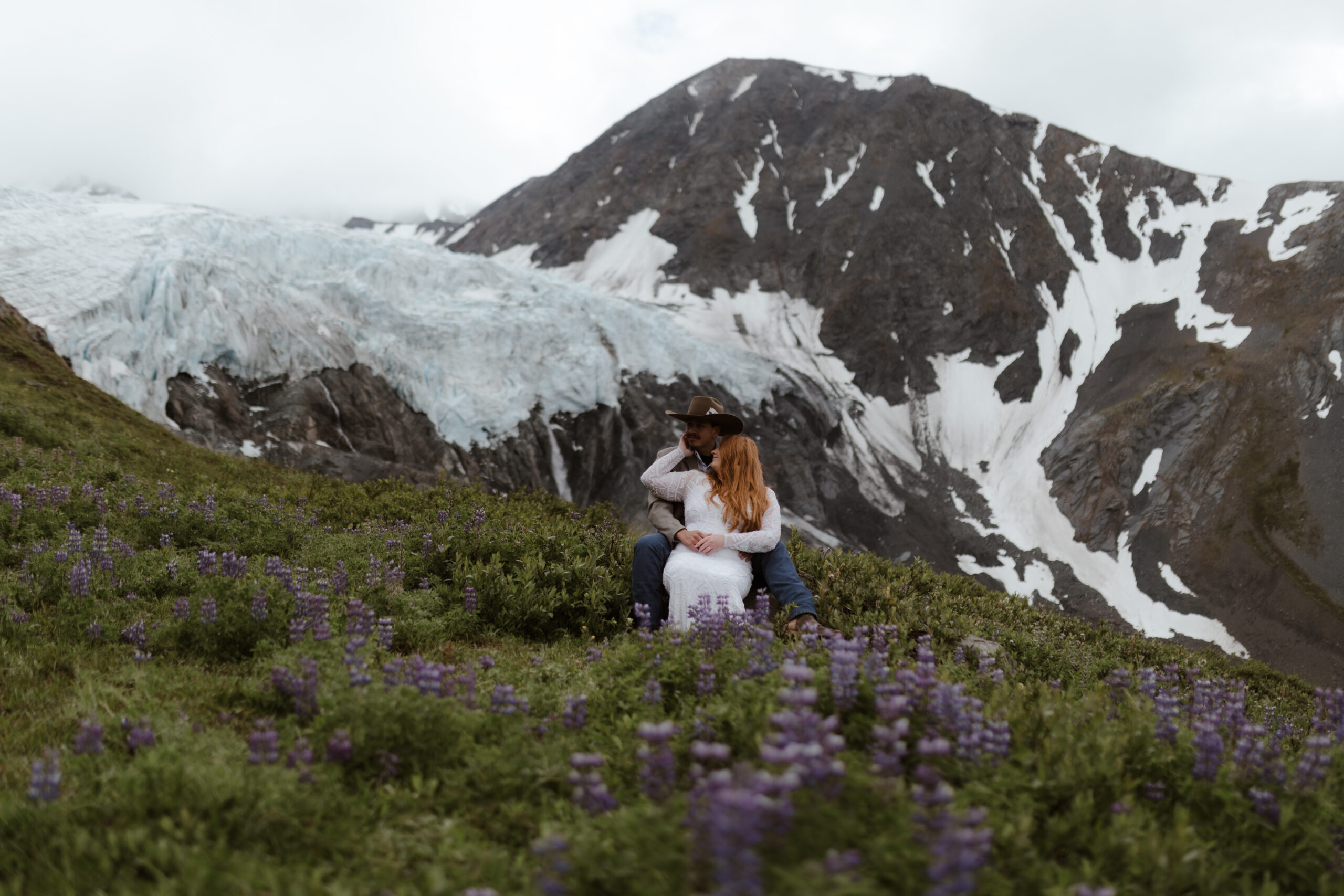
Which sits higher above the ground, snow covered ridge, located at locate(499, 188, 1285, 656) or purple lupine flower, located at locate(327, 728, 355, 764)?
snow covered ridge, located at locate(499, 188, 1285, 656)

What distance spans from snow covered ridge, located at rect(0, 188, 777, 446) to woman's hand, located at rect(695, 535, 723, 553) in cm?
3562

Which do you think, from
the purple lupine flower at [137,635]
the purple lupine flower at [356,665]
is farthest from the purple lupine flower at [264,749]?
the purple lupine flower at [137,635]

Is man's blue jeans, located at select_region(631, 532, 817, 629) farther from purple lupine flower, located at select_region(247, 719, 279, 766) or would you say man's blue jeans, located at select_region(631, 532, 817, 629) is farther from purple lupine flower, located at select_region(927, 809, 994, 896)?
purple lupine flower, located at select_region(927, 809, 994, 896)

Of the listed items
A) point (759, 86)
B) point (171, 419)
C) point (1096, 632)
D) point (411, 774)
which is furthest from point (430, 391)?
point (759, 86)

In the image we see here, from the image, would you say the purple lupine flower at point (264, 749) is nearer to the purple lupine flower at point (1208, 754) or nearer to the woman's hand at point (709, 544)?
the woman's hand at point (709, 544)

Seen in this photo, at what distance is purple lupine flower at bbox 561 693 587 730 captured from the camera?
155 inches

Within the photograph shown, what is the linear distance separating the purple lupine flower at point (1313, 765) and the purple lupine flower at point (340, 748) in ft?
13.7

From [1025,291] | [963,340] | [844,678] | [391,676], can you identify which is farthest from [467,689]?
[1025,291]

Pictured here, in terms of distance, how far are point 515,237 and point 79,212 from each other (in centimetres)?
10660

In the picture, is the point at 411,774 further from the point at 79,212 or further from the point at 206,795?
the point at 79,212

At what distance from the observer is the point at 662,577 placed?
22.6 ft

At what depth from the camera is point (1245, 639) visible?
68000 mm

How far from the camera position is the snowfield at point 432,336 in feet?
115

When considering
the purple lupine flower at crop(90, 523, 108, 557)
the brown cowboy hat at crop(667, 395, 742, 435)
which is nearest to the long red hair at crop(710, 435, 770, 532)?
the brown cowboy hat at crop(667, 395, 742, 435)
